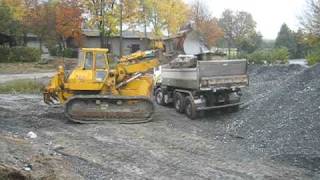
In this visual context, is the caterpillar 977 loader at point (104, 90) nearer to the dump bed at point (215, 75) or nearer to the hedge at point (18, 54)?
the dump bed at point (215, 75)

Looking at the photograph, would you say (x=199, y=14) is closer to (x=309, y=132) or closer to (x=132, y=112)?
(x=132, y=112)

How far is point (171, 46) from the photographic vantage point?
17.2 meters

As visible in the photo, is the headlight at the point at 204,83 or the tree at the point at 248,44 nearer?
the headlight at the point at 204,83

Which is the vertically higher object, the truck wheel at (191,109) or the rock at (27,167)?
the truck wheel at (191,109)

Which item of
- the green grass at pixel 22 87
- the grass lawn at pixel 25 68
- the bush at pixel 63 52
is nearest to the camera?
the green grass at pixel 22 87

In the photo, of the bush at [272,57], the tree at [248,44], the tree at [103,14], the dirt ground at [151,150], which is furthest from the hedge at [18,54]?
the dirt ground at [151,150]

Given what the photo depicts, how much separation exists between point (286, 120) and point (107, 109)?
5.58 metres

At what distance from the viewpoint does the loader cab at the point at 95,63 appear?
15352 mm

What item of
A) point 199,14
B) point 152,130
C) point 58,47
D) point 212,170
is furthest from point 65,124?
point 199,14

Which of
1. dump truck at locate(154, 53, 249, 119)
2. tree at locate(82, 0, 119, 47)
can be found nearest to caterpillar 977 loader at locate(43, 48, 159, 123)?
dump truck at locate(154, 53, 249, 119)

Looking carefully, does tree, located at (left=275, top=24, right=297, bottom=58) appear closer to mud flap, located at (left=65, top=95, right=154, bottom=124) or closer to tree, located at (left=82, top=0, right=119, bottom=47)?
tree, located at (left=82, top=0, right=119, bottom=47)

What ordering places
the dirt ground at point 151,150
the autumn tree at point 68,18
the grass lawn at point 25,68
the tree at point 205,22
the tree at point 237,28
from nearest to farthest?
the dirt ground at point 151,150, the grass lawn at point 25,68, the autumn tree at point 68,18, the tree at point 205,22, the tree at point 237,28

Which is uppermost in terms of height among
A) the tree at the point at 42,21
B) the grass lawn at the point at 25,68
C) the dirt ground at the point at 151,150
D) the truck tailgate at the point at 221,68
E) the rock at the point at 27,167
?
the tree at the point at 42,21

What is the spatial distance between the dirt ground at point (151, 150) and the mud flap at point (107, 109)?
49 centimetres
